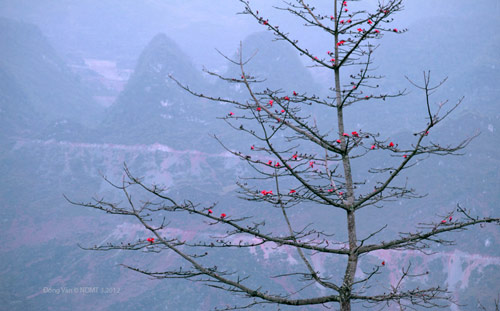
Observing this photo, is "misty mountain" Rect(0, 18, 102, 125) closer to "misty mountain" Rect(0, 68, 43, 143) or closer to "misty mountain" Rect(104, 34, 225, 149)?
"misty mountain" Rect(0, 68, 43, 143)

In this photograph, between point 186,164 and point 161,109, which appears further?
point 161,109

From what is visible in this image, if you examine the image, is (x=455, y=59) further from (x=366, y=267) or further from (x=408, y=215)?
(x=366, y=267)

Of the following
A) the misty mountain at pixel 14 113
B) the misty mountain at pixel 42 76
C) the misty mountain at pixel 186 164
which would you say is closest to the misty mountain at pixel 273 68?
the misty mountain at pixel 186 164

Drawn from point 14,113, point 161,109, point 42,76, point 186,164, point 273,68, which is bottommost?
point 186,164

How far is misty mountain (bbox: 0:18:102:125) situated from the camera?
7144 centimetres

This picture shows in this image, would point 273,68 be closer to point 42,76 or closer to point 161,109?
point 161,109

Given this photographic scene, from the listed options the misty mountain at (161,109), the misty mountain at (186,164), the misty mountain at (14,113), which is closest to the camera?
the misty mountain at (186,164)

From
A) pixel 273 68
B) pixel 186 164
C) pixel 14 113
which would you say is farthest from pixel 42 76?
pixel 186 164

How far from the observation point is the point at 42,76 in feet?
255

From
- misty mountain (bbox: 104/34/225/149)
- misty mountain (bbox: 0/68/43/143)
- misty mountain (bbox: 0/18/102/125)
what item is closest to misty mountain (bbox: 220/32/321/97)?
misty mountain (bbox: 104/34/225/149)

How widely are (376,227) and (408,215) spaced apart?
2.97 meters

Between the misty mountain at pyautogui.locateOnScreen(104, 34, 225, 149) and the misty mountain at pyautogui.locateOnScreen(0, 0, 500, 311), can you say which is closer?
the misty mountain at pyautogui.locateOnScreen(0, 0, 500, 311)

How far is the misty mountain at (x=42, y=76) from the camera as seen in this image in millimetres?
71438

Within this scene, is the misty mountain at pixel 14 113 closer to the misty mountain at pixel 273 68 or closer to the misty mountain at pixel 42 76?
the misty mountain at pixel 42 76
